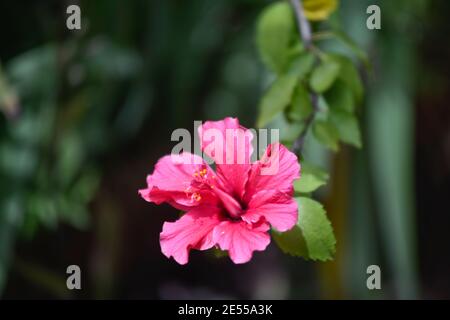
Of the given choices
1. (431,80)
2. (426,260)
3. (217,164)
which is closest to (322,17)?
(217,164)

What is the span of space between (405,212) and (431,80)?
0.28 metres

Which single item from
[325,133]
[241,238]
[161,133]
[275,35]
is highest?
[161,133]

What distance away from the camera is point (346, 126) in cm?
59

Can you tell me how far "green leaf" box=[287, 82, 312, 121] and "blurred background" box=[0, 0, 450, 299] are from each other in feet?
1.33

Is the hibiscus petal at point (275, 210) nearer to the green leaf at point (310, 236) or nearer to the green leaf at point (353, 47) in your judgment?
the green leaf at point (310, 236)

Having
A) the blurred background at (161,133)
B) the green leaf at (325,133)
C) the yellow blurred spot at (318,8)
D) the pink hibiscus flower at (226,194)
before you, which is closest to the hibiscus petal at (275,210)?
the pink hibiscus flower at (226,194)

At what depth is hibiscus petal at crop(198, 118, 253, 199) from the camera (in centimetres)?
49

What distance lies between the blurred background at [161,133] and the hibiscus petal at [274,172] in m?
0.50

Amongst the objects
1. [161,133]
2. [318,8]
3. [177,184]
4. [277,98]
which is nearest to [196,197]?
[177,184]

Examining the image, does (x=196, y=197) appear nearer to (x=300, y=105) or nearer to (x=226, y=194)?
(x=226, y=194)

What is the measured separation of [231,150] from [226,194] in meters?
0.03

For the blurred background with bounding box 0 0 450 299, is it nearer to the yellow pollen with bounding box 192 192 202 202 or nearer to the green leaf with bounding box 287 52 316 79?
the green leaf with bounding box 287 52 316 79

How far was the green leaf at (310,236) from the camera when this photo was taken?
49 cm
